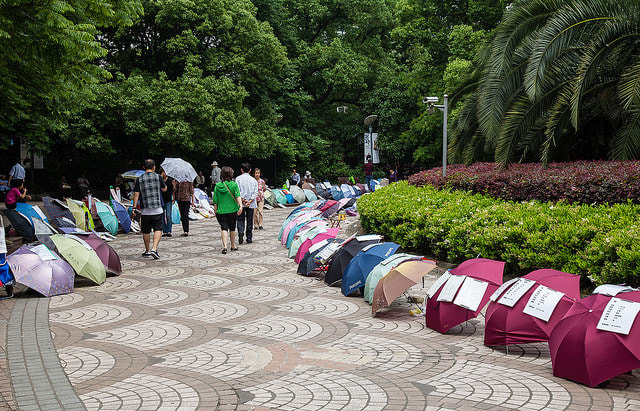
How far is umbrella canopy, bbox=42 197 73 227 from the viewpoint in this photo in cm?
1388

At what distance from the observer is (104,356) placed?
573 centimetres

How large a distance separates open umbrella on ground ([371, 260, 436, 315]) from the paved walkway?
0.29 metres

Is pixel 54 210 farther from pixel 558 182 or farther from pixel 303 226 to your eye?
pixel 558 182

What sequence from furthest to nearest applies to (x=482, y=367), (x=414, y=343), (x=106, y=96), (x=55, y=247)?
(x=106, y=96) < (x=55, y=247) < (x=414, y=343) < (x=482, y=367)

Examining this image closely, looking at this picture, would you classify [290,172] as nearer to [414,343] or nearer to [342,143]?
[342,143]

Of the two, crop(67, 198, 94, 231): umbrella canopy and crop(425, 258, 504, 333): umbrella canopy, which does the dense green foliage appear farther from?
crop(425, 258, 504, 333): umbrella canopy

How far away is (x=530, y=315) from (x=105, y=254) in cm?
710

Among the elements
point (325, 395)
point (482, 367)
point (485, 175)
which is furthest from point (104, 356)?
point (485, 175)

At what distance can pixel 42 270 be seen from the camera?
28.2 feet

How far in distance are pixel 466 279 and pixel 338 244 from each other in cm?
372

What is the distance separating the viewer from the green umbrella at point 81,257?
923 cm

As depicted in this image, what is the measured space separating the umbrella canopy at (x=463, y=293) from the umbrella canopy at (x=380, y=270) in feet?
2.90

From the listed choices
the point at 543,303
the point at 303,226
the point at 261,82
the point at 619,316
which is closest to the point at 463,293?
the point at 543,303

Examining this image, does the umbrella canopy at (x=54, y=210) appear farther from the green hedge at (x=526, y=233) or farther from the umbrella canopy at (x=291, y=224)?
the green hedge at (x=526, y=233)
